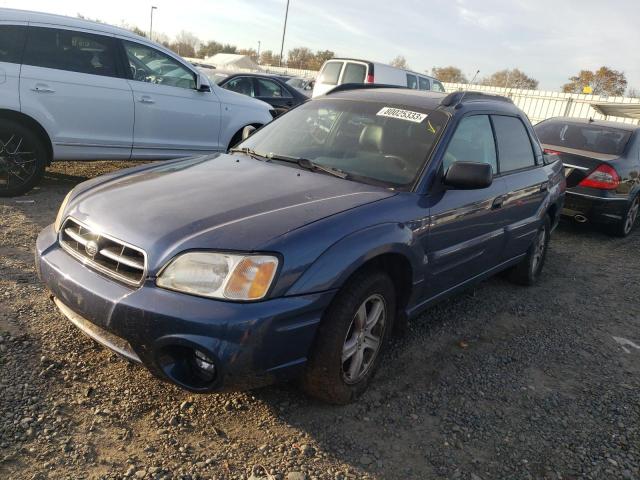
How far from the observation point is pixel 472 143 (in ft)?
11.7

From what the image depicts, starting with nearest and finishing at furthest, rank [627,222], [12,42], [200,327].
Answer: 1. [200,327]
2. [12,42]
3. [627,222]

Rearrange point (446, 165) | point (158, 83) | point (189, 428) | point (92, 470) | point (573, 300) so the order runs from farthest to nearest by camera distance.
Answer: point (158, 83) → point (573, 300) → point (446, 165) → point (189, 428) → point (92, 470)

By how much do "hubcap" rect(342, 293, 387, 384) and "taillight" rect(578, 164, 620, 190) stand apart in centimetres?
502

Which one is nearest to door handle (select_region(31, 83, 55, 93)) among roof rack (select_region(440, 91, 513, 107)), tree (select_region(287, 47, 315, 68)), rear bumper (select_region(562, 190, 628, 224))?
roof rack (select_region(440, 91, 513, 107))

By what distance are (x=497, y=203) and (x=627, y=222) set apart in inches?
180

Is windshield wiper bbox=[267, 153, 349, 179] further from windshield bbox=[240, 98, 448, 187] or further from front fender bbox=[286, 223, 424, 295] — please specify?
front fender bbox=[286, 223, 424, 295]

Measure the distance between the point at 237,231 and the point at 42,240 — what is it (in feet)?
4.08

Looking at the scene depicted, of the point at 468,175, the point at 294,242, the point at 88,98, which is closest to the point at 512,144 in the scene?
the point at 468,175

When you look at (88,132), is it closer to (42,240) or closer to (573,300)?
(42,240)

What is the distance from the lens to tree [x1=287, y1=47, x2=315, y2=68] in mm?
68006

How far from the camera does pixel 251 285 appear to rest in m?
2.16

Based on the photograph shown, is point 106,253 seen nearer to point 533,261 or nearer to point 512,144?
point 512,144

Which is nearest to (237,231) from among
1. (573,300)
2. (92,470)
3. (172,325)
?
(172,325)

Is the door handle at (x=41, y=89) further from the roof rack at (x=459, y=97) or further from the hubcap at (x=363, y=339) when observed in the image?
the hubcap at (x=363, y=339)
